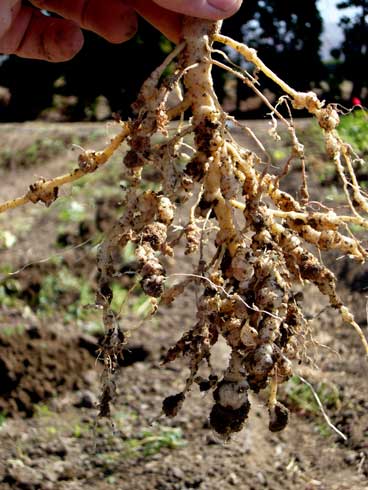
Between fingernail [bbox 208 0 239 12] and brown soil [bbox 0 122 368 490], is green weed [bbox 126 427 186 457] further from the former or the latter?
fingernail [bbox 208 0 239 12]

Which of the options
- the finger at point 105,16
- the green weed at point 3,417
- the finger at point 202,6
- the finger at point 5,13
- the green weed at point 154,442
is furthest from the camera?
the green weed at point 3,417

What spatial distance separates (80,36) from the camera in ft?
5.88

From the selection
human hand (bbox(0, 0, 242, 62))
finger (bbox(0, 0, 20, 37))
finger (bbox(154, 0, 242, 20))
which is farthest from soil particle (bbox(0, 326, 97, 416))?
finger (bbox(154, 0, 242, 20))

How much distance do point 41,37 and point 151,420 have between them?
47.7 inches

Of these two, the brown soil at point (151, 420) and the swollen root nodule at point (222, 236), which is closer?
the swollen root nodule at point (222, 236)

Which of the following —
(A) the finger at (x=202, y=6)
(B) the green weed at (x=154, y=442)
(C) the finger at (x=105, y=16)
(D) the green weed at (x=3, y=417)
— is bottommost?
(B) the green weed at (x=154, y=442)

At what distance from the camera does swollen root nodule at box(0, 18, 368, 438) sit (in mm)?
1354

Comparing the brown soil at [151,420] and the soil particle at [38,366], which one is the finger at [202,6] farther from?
the soil particle at [38,366]

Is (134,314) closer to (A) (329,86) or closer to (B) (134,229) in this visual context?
(B) (134,229)

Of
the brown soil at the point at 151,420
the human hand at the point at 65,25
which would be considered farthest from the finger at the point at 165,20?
the brown soil at the point at 151,420

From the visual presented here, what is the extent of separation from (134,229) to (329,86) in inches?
237

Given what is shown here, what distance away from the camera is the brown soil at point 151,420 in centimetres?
215

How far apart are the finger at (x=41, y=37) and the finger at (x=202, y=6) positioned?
1.74 feet

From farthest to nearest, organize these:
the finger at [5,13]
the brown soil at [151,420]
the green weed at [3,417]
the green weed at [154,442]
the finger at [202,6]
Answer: the green weed at [3,417] < the green weed at [154,442] < the brown soil at [151,420] < the finger at [5,13] < the finger at [202,6]
